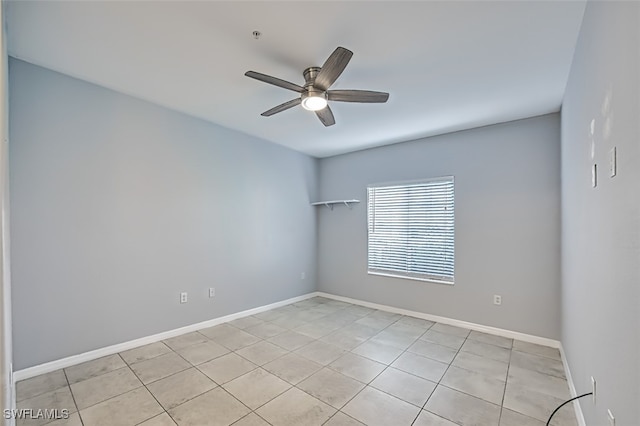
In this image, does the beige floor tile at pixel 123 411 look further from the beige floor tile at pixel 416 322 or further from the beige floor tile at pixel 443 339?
the beige floor tile at pixel 416 322

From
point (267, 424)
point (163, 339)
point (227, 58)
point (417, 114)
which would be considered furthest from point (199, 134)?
point (267, 424)

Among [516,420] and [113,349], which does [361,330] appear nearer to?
[516,420]

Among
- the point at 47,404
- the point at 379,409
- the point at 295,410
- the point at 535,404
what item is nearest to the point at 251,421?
the point at 295,410

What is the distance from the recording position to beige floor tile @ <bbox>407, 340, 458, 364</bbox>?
2.88 meters

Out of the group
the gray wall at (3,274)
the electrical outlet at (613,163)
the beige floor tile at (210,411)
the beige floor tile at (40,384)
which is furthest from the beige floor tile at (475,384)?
the beige floor tile at (40,384)

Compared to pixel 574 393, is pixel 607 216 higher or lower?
higher

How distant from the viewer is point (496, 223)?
3580 millimetres

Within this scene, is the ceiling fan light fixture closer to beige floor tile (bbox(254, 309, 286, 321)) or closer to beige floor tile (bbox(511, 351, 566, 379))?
beige floor tile (bbox(254, 309, 286, 321))

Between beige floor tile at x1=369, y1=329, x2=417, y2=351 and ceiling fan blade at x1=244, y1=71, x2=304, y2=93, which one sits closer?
ceiling fan blade at x1=244, y1=71, x2=304, y2=93

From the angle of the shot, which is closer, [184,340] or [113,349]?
[113,349]

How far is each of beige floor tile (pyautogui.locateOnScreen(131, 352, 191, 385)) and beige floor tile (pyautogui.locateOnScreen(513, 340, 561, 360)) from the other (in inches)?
138

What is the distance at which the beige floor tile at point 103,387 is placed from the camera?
2115 millimetres

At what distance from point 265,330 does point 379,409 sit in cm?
190

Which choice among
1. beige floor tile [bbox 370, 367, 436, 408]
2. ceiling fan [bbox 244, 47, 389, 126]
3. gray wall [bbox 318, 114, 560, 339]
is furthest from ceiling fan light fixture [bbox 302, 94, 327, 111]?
beige floor tile [bbox 370, 367, 436, 408]
